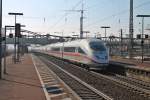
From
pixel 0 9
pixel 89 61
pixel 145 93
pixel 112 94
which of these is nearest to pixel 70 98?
pixel 112 94

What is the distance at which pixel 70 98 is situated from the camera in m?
17.4

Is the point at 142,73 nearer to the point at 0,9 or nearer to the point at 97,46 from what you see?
the point at 97,46

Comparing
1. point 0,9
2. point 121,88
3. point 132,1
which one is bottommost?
point 121,88

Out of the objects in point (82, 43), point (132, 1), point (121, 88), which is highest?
point (132, 1)

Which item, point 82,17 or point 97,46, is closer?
point 97,46

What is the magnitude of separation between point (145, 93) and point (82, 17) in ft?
156

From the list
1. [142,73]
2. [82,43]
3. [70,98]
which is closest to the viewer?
[70,98]

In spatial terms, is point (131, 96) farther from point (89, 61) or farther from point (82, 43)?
point (82, 43)

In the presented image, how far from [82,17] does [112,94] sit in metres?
47.6

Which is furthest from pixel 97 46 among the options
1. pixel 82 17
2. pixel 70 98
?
pixel 82 17

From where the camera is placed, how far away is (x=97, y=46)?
36906 millimetres

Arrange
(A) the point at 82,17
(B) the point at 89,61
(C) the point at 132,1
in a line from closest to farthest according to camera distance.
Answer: (B) the point at 89,61
(C) the point at 132,1
(A) the point at 82,17

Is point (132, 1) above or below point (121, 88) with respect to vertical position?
above

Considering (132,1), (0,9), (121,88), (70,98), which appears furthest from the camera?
(132,1)
